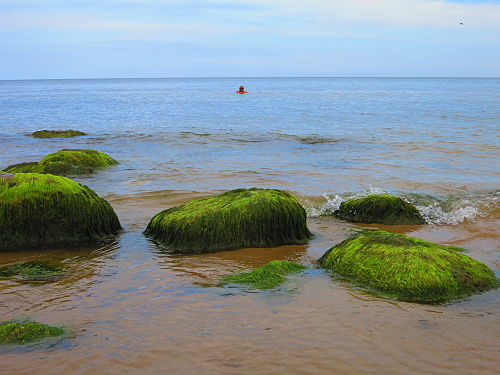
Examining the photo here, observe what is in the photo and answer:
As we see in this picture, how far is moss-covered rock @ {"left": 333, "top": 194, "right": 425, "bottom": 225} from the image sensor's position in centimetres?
864

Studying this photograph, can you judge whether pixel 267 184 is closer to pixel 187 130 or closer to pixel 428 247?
pixel 428 247

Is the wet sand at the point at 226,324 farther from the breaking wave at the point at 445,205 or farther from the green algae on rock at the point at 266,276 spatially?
the breaking wave at the point at 445,205

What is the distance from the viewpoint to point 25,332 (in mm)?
4219

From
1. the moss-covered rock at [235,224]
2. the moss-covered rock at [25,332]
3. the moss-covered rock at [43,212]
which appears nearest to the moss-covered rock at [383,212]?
the moss-covered rock at [235,224]

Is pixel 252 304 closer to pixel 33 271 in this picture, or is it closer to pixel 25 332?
pixel 25 332

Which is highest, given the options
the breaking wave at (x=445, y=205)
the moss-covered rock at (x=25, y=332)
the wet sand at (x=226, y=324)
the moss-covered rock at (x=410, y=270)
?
the moss-covered rock at (x=410, y=270)

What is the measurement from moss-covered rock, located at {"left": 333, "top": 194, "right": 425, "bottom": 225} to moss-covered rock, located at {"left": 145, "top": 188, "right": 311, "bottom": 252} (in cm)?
172

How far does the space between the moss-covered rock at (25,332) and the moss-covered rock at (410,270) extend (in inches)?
122

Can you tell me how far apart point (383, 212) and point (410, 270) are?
350cm

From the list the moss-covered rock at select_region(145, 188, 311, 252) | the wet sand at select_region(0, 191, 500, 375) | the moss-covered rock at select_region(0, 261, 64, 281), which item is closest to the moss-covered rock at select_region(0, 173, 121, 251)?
the wet sand at select_region(0, 191, 500, 375)

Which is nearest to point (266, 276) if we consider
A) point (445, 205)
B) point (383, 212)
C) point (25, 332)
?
point (25, 332)

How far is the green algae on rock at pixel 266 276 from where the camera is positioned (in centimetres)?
547

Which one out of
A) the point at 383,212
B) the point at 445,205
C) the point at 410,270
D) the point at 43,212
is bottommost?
the point at 445,205

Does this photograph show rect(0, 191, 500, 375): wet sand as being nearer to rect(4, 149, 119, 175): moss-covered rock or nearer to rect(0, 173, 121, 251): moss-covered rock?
rect(0, 173, 121, 251): moss-covered rock
